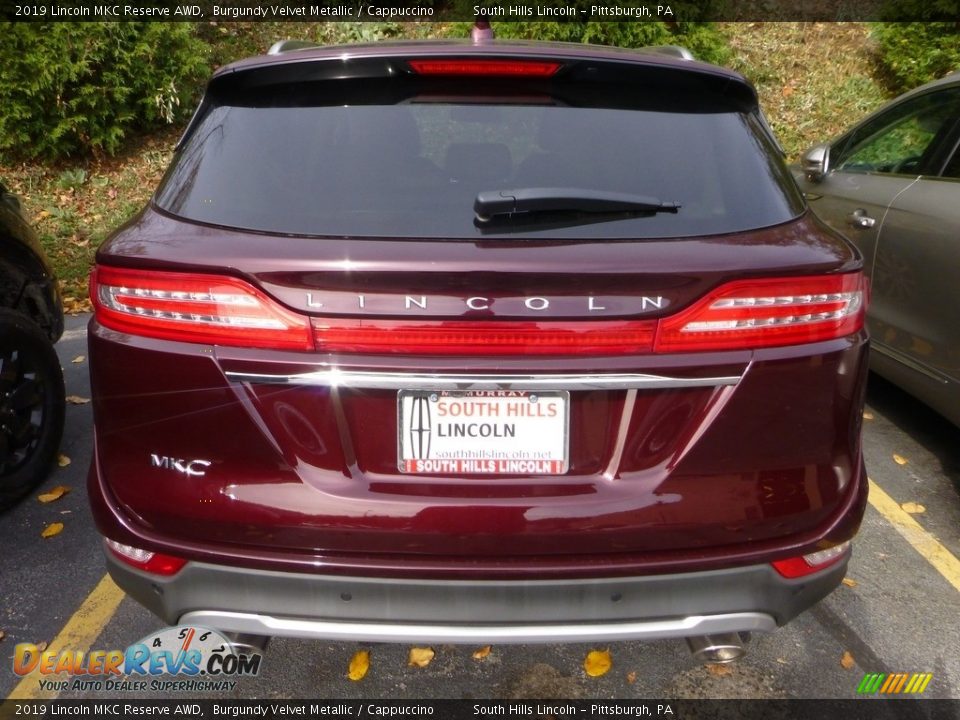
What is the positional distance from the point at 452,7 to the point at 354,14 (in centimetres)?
143

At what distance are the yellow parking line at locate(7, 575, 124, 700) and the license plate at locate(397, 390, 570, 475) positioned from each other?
1614 mm

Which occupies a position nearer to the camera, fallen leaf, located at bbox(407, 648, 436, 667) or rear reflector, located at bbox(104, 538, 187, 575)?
rear reflector, located at bbox(104, 538, 187, 575)

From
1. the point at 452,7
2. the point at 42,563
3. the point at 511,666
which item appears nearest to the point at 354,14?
the point at 452,7

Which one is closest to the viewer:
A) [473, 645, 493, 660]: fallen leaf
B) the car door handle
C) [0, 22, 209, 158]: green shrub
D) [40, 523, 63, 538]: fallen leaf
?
[473, 645, 493, 660]: fallen leaf

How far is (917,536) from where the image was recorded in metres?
3.38

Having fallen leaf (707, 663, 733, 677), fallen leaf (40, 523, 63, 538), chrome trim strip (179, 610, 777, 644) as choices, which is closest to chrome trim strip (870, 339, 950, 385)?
fallen leaf (707, 663, 733, 677)

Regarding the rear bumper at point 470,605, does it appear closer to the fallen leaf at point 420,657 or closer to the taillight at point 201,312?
the taillight at point 201,312

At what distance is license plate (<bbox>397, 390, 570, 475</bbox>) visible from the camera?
1.75 metres

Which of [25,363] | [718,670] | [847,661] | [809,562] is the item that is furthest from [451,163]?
[25,363]

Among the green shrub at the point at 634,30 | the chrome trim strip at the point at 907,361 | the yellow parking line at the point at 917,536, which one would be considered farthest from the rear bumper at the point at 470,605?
the green shrub at the point at 634,30

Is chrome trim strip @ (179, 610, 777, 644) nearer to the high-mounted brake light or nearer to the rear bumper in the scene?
the rear bumper

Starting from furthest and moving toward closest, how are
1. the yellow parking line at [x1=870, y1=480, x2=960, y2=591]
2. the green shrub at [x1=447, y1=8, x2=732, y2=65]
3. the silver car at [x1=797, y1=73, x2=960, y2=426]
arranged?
the green shrub at [x1=447, y1=8, x2=732, y2=65]
the silver car at [x1=797, y1=73, x2=960, y2=426]
the yellow parking line at [x1=870, y1=480, x2=960, y2=591]

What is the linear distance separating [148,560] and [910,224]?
3.58m

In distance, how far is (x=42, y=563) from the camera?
3.17 metres
